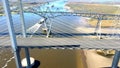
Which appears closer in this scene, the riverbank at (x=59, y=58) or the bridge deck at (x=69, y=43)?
the bridge deck at (x=69, y=43)

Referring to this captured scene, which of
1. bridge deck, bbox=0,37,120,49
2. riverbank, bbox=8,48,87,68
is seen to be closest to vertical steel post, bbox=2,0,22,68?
bridge deck, bbox=0,37,120,49

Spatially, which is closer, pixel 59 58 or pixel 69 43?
pixel 69 43

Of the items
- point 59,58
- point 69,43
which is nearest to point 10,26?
point 69,43

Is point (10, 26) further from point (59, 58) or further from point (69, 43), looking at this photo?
point (59, 58)

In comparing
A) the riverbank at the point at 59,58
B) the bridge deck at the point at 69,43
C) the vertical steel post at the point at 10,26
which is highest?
the vertical steel post at the point at 10,26

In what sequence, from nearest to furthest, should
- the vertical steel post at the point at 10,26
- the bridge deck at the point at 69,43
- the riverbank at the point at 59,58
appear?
1. the vertical steel post at the point at 10,26
2. the bridge deck at the point at 69,43
3. the riverbank at the point at 59,58

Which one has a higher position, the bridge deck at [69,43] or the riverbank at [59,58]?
the bridge deck at [69,43]

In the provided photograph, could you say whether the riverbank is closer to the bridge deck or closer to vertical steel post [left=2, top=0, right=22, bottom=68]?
the bridge deck

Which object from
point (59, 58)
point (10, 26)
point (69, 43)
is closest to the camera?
point (10, 26)

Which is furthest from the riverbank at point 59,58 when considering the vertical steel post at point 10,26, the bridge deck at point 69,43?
the vertical steel post at point 10,26

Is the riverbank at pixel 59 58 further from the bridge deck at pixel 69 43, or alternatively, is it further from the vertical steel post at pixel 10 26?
the vertical steel post at pixel 10 26

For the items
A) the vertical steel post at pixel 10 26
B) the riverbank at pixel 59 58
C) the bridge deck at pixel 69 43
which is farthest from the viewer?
the riverbank at pixel 59 58
